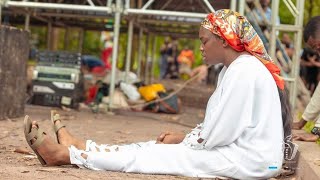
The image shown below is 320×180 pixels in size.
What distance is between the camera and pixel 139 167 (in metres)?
→ 4.96

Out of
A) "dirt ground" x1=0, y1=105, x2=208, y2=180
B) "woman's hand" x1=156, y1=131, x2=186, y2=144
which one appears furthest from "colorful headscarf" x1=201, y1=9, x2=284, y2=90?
"dirt ground" x1=0, y1=105, x2=208, y2=180

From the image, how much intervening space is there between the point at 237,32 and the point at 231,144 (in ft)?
2.59

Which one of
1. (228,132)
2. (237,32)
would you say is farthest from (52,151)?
(237,32)

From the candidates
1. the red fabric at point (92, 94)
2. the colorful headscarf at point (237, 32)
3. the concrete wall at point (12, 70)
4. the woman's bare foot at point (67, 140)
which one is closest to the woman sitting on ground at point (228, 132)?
the colorful headscarf at point (237, 32)

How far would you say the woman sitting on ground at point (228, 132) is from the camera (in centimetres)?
464

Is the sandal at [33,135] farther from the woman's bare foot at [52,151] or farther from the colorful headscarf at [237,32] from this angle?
the colorful headscarf at [237,32]

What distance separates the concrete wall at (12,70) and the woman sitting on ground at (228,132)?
14.9 ft

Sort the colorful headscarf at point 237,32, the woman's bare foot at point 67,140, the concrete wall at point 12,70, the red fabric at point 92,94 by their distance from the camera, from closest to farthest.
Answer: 1. the colorful headscarf at point 237,32
2. the woman's bare foot at point 67,140
3. the concrete wall at point 12,70
4. the red fabric at point 92,94

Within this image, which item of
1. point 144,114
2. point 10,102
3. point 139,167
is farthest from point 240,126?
point 144,114

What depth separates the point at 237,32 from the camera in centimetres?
475

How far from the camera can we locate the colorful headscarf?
475cm

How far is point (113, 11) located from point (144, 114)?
2.25 metres

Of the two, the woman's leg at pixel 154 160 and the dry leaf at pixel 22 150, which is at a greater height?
the woman's leg at pixel 154 160

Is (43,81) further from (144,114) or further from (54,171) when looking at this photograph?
(54,171)
